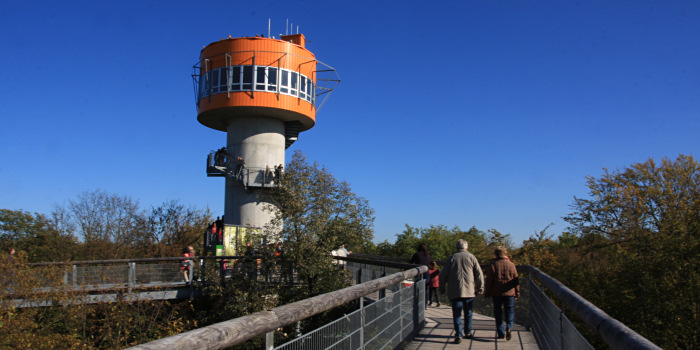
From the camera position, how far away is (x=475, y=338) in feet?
27.1

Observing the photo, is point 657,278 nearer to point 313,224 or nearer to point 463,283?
point 463,283

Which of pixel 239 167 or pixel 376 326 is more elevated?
pixel 239 167

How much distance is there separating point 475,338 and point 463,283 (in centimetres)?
89

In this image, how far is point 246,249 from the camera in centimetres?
2116

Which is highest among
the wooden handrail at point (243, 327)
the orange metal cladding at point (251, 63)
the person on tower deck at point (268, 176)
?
the orange metal cladding at point (251, 63)

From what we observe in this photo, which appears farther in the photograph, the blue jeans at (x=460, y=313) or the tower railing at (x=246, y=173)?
the tower railing at (x=246, y=173)

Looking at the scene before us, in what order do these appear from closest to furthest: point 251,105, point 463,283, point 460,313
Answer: point 460,313
point 463,283
point 251,105

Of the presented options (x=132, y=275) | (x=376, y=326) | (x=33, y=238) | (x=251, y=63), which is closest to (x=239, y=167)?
(x=251, y=63)

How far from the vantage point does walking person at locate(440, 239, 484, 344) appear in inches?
323

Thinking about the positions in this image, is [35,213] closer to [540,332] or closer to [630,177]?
[630,177]

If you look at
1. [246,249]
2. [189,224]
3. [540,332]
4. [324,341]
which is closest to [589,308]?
[324,341]

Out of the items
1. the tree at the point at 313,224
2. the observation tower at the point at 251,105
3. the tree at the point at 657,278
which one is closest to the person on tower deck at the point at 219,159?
the observation tower at the point at 251,105

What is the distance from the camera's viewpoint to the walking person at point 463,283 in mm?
8203

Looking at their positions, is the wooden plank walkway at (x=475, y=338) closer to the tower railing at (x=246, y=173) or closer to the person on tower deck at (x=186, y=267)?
the person on tower deck at (x=186, y=267)
